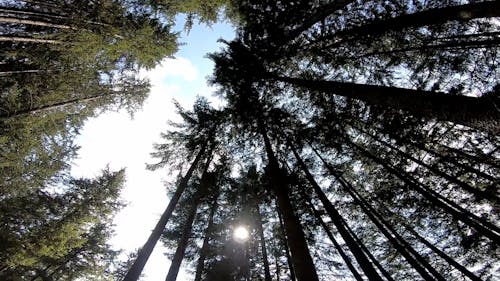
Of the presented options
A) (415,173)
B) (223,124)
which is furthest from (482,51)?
(223,124)

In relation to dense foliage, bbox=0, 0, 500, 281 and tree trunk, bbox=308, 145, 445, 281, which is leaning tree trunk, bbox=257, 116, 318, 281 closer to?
dense foliage, bbox=0, 0, 500, 281

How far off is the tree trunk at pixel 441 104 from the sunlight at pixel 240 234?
13.9 metres

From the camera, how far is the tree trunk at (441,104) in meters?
4.18

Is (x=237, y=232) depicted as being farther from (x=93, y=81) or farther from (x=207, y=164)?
(x=93, y=81)

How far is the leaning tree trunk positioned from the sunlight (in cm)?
964

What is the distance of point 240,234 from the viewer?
19094mm

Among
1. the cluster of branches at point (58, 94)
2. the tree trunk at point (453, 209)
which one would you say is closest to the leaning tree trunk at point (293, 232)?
the tree trunk at point (453, 209)

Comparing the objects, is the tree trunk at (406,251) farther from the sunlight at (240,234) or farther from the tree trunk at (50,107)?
the tree trunk at (50,107)

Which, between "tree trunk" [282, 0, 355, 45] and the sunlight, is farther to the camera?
the sunlight

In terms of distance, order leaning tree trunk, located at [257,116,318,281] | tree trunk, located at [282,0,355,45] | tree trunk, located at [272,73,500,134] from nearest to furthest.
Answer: tree trunk, located at [272,73,500,134] → leaning tree trunk, located at [257,116,318,281] → tree trunk, located at [282,0,355,45]

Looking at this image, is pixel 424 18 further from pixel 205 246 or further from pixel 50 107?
pixel 50 107

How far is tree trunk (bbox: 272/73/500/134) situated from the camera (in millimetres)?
4180

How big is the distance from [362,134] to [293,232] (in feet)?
14.6

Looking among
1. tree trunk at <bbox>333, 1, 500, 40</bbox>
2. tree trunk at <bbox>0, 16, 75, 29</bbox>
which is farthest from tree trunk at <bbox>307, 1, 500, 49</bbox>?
tree trunk at <bbox>0, 16, 75, 29</bbox>
